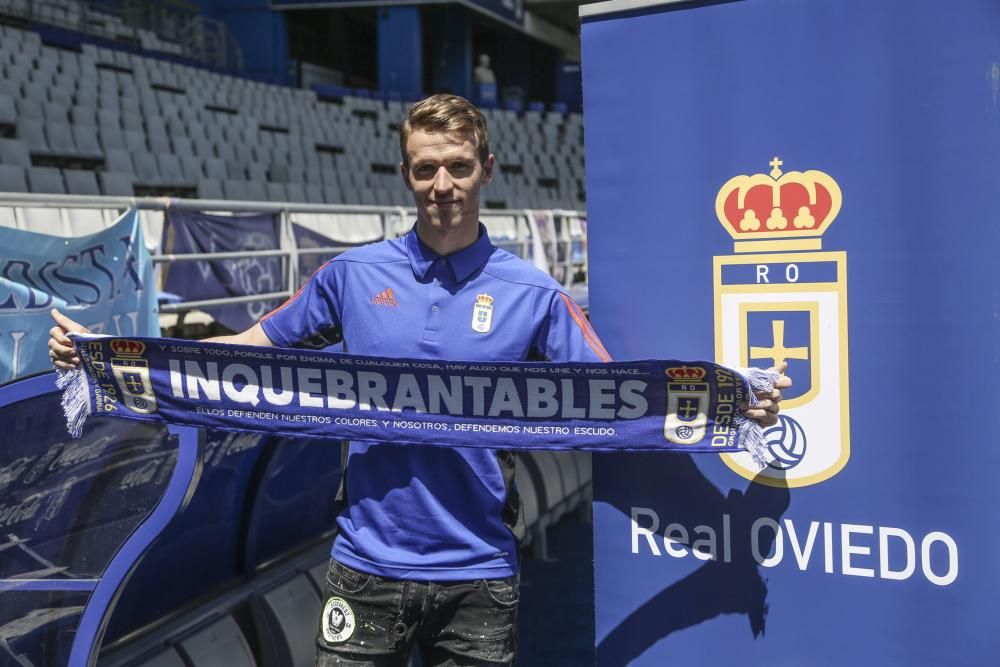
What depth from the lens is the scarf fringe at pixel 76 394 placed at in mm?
1982

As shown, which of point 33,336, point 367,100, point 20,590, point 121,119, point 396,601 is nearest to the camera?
point 396,601

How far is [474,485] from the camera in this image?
1783 millimetres

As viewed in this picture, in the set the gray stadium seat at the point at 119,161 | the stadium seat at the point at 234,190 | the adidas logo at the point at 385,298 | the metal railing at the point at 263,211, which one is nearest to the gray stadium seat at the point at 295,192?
the stadium seat at the point at 234,190

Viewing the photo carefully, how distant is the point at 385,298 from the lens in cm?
184

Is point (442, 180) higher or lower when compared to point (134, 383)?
higher

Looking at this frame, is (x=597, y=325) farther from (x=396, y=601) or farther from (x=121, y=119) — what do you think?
(x=121, y=119)

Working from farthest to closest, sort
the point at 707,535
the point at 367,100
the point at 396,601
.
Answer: the point at 367,100
the point at 707,535
the point at 396,601

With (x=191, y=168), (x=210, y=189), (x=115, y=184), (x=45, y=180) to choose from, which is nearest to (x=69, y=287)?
(x=45, y=180)

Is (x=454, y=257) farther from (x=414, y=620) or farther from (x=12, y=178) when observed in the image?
(x=12, y=178)

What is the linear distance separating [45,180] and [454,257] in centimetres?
851

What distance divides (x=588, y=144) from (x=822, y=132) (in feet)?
1.54

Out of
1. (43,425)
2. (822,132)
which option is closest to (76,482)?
(43,425)

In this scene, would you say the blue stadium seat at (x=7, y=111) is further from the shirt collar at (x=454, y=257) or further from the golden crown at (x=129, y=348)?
the shirt collar at (x=454, y=257)

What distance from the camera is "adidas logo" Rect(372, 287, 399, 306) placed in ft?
6.03
